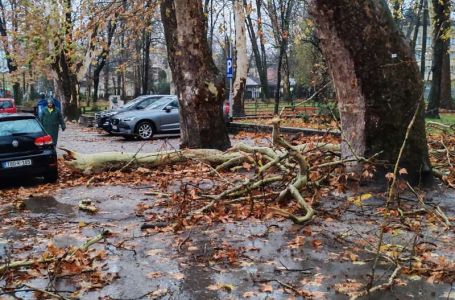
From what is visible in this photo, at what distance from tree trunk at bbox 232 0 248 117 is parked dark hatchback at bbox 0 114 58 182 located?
51.4 ft

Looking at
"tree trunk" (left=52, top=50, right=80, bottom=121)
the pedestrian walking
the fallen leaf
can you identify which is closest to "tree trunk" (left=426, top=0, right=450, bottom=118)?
the pedestrian walking

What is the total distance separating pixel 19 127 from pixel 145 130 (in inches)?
403

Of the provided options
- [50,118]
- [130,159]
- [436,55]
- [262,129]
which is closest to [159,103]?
[262,129]

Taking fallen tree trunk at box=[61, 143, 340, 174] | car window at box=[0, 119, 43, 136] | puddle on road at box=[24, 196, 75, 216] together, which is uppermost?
car window at box=[0, 119, 43, 136]

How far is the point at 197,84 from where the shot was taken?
43.1 ft

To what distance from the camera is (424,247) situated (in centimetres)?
601

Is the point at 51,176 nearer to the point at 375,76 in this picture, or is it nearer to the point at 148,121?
the point at 375,76

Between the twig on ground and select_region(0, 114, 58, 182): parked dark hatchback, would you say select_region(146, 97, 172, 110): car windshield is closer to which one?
select_region(0, 114, 58, 182): parked dark hatchback

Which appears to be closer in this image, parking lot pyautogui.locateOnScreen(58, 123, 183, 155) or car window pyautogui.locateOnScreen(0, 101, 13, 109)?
parking lot pyautogui.locateOnScreen(58, 123, 183, 155)

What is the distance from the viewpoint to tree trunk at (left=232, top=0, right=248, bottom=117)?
26188 mm

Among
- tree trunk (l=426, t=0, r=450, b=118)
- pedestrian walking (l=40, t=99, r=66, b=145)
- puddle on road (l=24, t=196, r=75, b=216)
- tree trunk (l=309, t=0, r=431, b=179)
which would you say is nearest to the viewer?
tree trunk (l=309, t=0, r=431, b=179)

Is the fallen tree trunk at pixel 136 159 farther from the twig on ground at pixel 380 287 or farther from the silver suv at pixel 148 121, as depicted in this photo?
the silver suv at pixel 148 121

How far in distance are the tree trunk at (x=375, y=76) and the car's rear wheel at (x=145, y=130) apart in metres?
13.3

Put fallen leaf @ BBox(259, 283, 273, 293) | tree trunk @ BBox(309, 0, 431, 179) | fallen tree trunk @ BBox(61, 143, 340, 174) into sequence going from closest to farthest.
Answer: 1. fallen leaf @ BBox(259, 283, 273, 293)
2. tree trunk @ BBox(309, 0, 431, 179)
3. fallen tree trunk @ BBox(61, 143, 340, 174)
